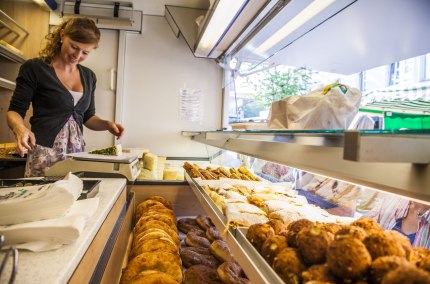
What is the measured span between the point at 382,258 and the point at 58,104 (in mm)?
1915

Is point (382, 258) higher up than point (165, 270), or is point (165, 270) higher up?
point (382, 258)

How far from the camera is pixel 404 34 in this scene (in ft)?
6.57

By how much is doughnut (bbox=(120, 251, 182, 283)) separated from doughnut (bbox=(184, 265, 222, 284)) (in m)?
0.05

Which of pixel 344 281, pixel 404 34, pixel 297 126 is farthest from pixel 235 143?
pixel 404 34

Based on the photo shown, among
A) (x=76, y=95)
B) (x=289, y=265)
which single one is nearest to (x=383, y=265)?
(x=289, y=265)

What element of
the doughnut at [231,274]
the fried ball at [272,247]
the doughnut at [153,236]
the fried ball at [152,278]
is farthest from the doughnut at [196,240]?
the fried ball at [272,247]

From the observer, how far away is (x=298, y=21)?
1.81m

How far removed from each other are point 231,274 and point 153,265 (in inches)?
11.6

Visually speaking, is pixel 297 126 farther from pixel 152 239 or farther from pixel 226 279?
pixel 152 239

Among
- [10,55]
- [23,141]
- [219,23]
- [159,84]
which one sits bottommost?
[23,141]

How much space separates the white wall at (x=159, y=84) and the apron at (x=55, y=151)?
1.62 m

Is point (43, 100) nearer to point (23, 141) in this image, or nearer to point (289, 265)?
point (23, 141)

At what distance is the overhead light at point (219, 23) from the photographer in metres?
1.91

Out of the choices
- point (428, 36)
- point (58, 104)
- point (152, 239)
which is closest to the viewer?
point (152, 239)
